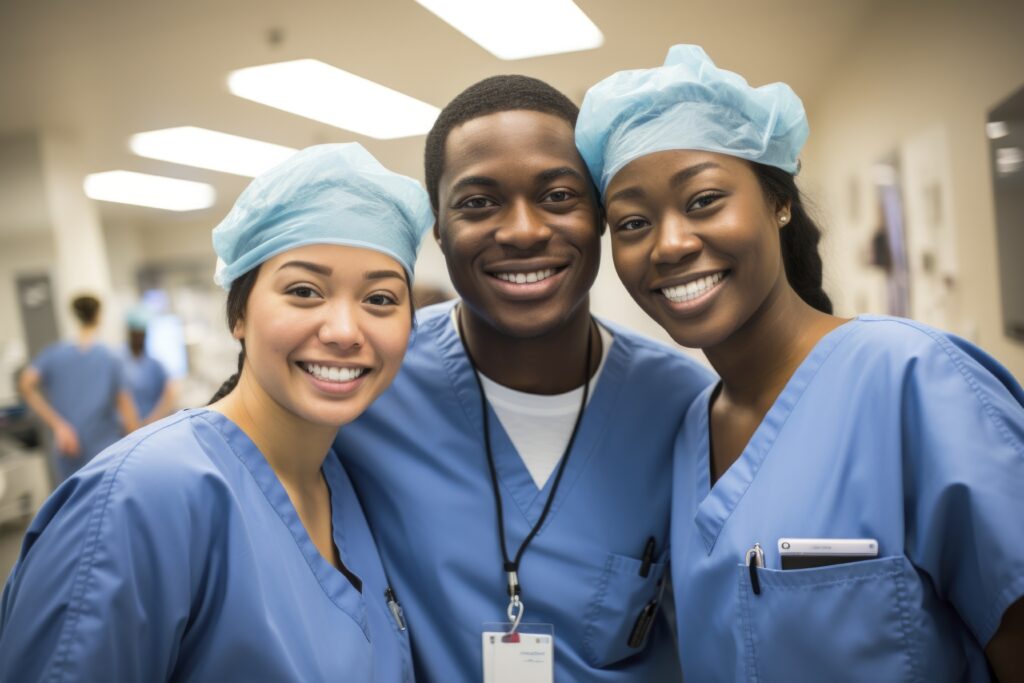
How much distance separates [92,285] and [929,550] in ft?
18.2

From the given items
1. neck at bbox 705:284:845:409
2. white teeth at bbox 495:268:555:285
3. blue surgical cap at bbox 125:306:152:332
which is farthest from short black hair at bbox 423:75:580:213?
blue surgical cap at bbox 125:306:152:332

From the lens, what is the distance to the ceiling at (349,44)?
1711mm

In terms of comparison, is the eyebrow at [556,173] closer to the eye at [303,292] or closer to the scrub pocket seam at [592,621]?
the eye at [303,292]

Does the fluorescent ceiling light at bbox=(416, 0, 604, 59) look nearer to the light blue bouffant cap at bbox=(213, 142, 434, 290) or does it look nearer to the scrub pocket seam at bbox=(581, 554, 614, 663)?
the light blue bouffant cap at bbox=(213, 142, 434, 290)

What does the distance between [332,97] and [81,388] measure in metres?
2.19

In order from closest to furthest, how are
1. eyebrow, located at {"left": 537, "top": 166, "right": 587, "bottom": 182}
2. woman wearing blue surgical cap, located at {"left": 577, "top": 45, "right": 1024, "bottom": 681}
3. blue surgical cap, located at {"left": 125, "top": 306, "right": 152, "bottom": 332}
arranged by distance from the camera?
woman wearing blue surgical cap, located at {"left": 577, "top": 45, "right": 1024, "bottom": 681} < eyebrow, located at {"left": 537, "top": 166, "right": 587, "bottom": 182} < blue surgical cap, located at {"left": 125, "top": 306, "right": 152, "bottom": 332}

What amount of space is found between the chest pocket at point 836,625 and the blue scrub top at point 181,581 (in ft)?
1.64

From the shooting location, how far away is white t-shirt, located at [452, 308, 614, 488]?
1.19 m

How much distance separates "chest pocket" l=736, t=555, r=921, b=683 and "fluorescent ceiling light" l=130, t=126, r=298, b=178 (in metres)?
3.88

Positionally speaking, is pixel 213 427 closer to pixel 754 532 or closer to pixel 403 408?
pixel 403 408

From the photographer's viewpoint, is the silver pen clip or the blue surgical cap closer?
the silver pen clip

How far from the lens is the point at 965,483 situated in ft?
2.46

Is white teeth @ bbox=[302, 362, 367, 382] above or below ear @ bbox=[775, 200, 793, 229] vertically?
below

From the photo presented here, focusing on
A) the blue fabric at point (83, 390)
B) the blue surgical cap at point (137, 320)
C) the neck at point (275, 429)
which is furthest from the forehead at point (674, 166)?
the blue surgical cap at point (137, 320)
